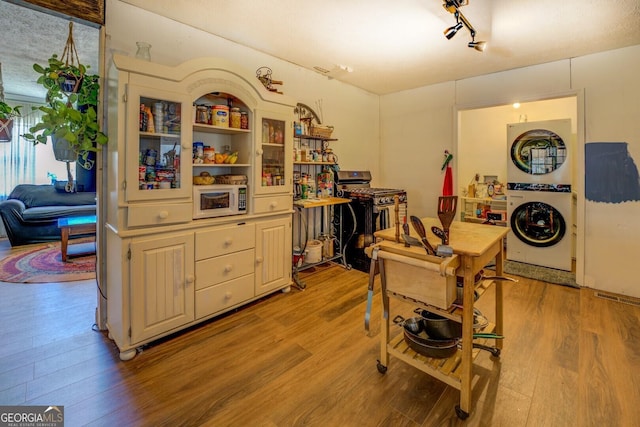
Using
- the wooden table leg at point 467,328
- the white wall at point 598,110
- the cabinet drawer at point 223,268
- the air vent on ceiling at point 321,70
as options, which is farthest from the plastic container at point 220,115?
the white wall at point 598,110

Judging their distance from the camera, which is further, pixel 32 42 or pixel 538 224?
pixel 538 224

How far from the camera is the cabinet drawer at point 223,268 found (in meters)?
2.33

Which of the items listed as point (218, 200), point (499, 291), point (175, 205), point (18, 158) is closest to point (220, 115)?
point (218, 200)

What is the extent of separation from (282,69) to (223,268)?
2.31 meters

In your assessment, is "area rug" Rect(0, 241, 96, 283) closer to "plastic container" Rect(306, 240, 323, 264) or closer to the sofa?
the sofa

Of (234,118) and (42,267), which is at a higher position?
(234,118)

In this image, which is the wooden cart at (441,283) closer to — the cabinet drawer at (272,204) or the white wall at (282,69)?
the cabinet drawer at (272,204)

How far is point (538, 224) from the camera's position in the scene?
3.83m

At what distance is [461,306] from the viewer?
1.57 metres

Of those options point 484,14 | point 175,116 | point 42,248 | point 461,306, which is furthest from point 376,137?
point 42,248

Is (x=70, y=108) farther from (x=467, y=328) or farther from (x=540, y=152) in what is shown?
(x=540, y=152)

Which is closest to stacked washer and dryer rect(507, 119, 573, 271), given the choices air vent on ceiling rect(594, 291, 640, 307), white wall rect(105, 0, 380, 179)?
air vent on ceiling rect(594, 291, 640, 307)

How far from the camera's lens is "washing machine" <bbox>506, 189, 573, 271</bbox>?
3621 millimetres

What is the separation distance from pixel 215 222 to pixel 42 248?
427 centimetres
